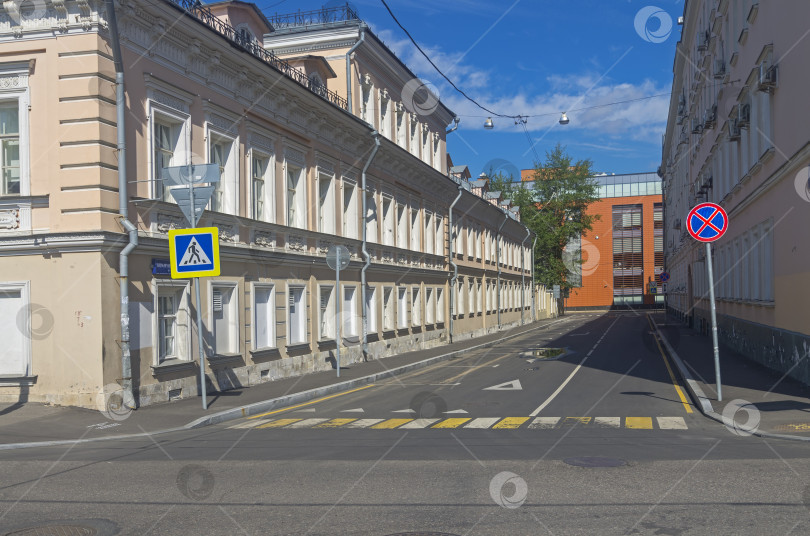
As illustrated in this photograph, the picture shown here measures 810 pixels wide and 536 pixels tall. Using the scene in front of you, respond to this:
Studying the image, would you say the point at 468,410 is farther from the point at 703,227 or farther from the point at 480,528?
the point at 480,528

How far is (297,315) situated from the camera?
2084 cm

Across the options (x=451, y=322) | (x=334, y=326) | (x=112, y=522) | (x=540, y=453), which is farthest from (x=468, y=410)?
(x=451, y=322)

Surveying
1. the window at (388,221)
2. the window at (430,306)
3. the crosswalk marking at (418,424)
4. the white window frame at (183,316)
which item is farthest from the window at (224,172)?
the window at (430,306)

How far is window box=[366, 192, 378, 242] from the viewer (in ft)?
87.3

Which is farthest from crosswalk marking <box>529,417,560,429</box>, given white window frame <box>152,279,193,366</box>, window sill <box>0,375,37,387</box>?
window sill <box>0,375,37,387</box>

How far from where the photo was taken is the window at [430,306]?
3381cm

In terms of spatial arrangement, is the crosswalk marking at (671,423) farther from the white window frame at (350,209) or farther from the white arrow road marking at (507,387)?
the white window frame at (350,209)

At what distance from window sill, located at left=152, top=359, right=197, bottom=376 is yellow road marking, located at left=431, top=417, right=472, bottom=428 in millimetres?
5601

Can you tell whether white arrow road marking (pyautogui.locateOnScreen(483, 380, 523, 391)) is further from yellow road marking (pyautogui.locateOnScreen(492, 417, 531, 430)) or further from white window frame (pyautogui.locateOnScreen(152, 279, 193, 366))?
white window frame (pyautogui.locateOnScreen(152, 279, 193, 366))

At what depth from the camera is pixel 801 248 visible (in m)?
15.4

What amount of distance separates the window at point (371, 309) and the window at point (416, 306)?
15.1ft

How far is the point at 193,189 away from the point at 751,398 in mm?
10230

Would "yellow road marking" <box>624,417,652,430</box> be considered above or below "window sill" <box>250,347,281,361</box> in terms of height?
below

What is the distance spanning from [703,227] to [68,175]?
11174 millimetres
